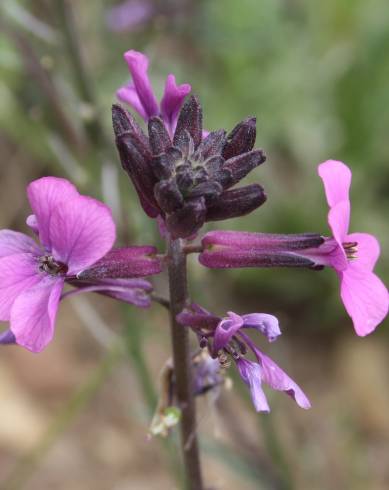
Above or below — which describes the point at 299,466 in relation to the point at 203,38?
below

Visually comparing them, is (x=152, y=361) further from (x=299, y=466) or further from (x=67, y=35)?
(x=67, y=35)

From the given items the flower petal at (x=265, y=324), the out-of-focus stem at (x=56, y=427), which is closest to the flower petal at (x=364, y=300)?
the flower petal at (x=265, y=324)

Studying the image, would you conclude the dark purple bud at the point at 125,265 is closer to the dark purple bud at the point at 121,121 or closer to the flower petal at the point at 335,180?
the dark purple bud at the point at 121,121

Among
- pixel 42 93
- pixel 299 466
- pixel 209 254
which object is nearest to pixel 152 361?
pixel 299 466

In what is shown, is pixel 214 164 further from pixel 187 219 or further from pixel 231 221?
pixel 231 221

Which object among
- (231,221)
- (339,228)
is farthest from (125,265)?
(231,221)

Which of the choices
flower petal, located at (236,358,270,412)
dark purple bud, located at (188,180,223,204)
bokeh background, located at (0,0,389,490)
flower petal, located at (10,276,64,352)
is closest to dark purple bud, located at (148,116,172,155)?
dark purple bud, located at (188,180,223,204)

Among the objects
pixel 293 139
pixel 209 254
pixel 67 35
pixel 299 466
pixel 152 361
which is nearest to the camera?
pixel 209 254
